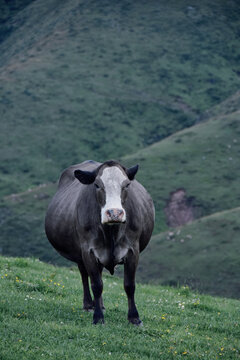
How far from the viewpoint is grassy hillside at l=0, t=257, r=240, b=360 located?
959 centimetres

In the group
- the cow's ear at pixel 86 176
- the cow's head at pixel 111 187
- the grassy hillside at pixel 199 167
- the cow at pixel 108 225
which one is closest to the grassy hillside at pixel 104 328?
the cow at pixel 108 225

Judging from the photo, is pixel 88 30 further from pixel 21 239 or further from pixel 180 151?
pixel 21 239

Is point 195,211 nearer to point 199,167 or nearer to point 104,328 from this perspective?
point 199,167

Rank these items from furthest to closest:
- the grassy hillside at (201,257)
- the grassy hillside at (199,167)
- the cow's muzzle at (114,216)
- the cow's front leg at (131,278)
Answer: the grassy hillside at (199,167), the grassy hillside at (201,257), the cow's front leg at (131,278), the cow's muzzle at (114,216)

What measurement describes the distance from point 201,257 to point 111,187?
48365mm

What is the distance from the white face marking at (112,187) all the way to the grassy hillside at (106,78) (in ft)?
267

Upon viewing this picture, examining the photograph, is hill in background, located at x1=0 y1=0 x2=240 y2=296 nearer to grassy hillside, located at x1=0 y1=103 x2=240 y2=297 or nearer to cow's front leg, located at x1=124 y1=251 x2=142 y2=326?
grassy hillside, located at x1=0 y1=103 x2=240 y2=297

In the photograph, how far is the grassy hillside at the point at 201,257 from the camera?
176ft

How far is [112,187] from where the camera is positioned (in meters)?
11.1

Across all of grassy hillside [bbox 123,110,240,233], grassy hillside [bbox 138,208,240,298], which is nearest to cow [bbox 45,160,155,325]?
grassy hillside [bbox 138,208,240,298]

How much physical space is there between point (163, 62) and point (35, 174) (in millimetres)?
51213

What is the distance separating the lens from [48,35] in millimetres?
152375

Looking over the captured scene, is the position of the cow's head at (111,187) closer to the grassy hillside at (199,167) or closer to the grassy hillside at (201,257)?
the grassy hillside at (201,257)

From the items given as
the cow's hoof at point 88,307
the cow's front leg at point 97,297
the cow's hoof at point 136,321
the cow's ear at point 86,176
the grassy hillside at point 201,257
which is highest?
the cow's ear at point 86,176
